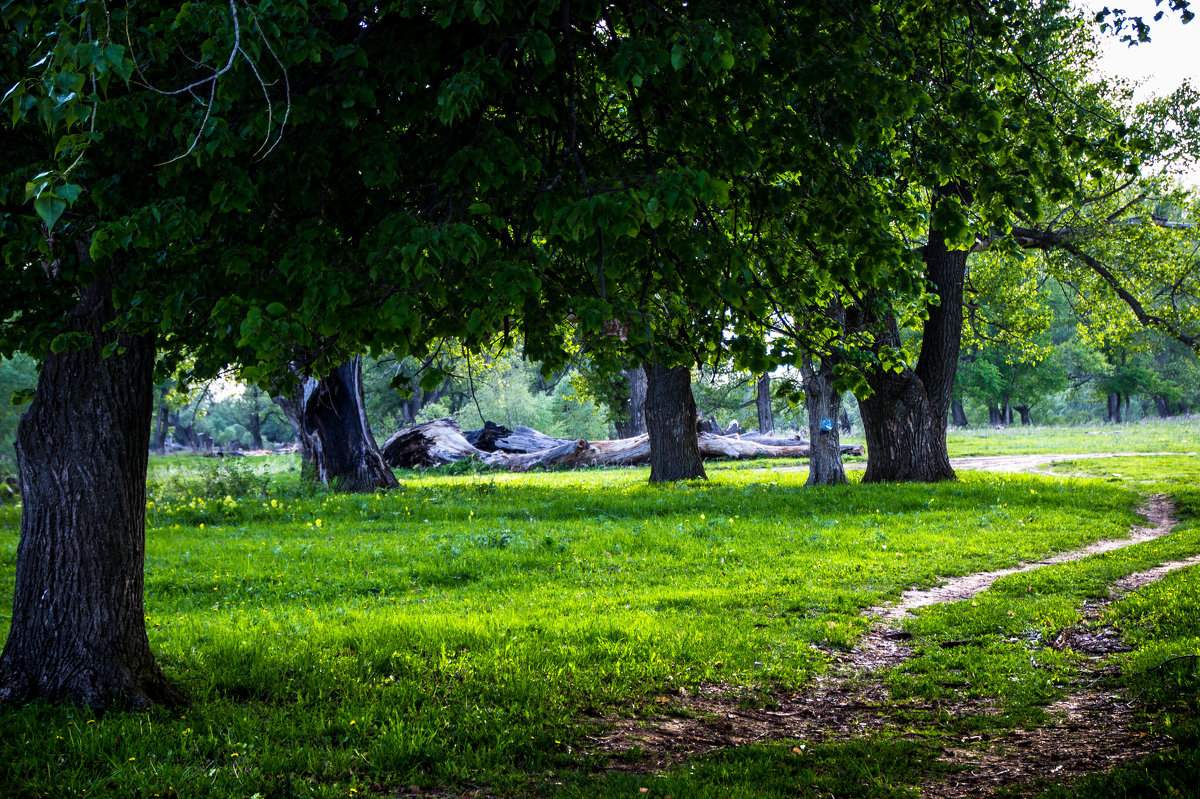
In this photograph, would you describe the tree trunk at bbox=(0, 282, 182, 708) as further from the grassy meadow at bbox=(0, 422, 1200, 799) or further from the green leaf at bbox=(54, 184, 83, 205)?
the green leaf at bbox=(54, 184, 83, 205)

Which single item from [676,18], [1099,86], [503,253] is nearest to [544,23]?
[676,18]

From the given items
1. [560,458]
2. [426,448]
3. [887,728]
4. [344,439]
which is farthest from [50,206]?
[426,448]

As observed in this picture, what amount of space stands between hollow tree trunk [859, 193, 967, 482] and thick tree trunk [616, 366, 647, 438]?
16964 millimetres

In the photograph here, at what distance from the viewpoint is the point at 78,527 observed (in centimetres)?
535

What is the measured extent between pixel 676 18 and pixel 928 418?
49.4 feet

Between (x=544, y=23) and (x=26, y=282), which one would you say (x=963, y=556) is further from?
(x=26, y=282)

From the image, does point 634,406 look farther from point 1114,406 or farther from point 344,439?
point 1114,406

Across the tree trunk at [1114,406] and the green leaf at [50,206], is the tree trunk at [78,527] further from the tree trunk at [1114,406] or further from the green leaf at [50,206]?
the tree trunk at [1114,406]

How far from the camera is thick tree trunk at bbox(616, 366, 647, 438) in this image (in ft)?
117

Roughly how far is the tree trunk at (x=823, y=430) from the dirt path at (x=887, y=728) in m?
10.7

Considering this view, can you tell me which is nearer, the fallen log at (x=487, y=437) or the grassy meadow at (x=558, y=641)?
the grassy meadow at (x=558, y=641)

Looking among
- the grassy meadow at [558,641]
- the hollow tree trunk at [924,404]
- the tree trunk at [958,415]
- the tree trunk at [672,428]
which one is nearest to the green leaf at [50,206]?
the grassy meadow at [558,641]

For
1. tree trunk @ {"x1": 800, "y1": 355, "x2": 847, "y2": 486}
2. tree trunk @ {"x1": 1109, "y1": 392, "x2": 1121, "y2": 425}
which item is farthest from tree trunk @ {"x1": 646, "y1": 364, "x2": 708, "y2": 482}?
tree trunk @ {"x1": 1109, "y1": 392, "x2": 1121, "y2": 425}

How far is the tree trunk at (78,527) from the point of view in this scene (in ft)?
17.5
